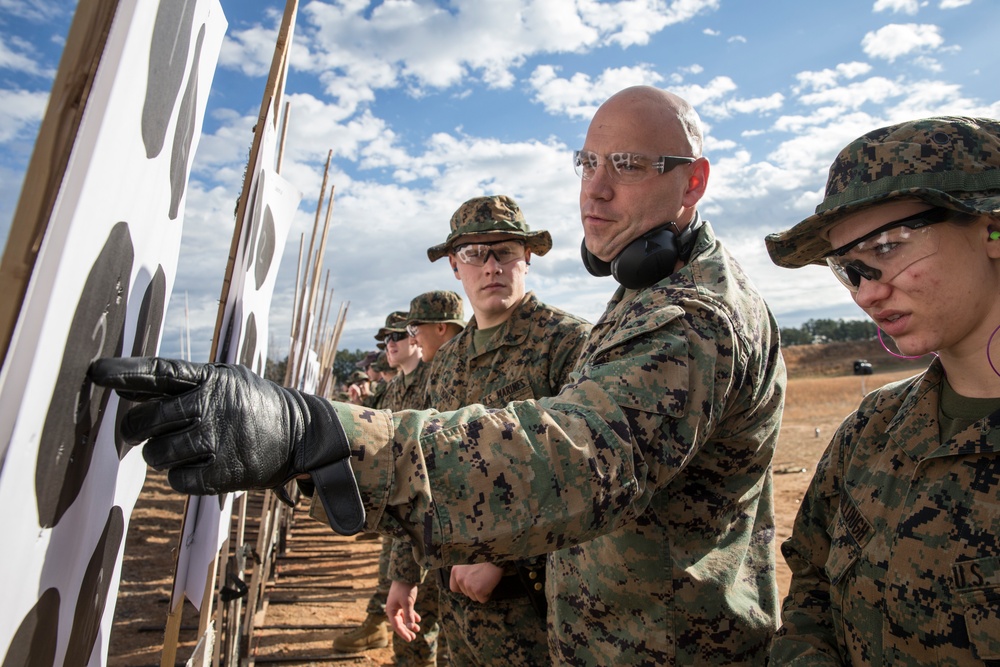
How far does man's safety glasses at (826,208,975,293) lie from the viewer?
1652 mm

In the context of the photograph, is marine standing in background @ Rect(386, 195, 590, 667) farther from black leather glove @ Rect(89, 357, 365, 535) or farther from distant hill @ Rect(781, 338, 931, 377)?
distant hill @ Rect(781, 338, 931, 377)

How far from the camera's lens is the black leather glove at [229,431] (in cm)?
106

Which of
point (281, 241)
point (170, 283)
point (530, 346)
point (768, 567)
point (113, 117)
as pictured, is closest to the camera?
point (113, 117)

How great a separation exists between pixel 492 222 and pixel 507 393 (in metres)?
0.97

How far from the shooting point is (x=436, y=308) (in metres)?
6.26

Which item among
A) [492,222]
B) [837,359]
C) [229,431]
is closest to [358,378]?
[492,222]

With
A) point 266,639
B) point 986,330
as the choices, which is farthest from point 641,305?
point 266,639

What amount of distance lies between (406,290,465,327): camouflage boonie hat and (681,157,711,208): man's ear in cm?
410

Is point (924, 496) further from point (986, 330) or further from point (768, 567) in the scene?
point (768, 567)

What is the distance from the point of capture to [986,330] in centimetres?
166

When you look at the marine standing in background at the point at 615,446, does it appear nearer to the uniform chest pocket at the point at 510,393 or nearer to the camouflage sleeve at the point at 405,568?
the uniform chest pocket at the point at 510,393

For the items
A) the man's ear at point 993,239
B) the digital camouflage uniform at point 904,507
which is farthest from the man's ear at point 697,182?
the man's ear at point 993,239

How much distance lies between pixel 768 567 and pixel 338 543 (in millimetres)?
10004

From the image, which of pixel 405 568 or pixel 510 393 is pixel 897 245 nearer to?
pixel 510 393
